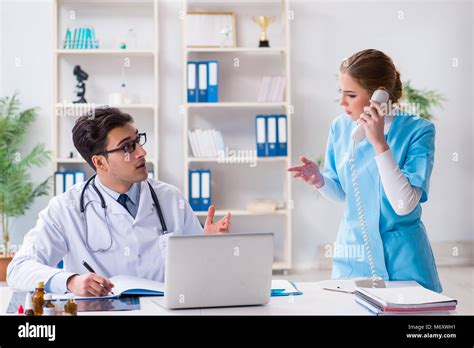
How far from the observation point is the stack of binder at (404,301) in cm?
184

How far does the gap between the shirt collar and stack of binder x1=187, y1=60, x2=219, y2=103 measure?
113 inches

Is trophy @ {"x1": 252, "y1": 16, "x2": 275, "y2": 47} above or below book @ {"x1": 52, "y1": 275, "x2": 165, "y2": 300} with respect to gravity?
above

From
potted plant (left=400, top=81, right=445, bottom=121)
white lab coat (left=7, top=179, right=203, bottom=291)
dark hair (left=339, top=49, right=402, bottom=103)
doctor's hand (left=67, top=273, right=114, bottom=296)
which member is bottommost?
doctor's hand (left=67, top=273, right=114, bottom=296)

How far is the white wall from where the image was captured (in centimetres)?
543

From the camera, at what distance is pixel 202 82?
5.28m

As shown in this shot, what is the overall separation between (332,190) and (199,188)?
2.84 m

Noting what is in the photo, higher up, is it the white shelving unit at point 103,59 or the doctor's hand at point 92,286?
the white shelving unit at point 103,59

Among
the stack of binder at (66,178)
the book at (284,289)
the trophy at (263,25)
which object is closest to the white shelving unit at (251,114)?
the trophy at (263,25)

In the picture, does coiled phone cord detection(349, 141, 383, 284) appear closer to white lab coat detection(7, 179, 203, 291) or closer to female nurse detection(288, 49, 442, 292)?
female nurse detection(288, 49, 442, 292)

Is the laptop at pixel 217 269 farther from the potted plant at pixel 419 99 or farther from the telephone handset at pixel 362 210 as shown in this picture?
the potted plant at pixel 419 99

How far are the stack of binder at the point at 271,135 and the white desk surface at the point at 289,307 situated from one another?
10.3 ft

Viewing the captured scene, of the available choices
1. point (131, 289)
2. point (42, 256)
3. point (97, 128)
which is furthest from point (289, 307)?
point (97, 128)

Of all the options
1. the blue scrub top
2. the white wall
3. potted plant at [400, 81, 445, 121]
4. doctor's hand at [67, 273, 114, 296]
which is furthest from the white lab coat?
potted plant at [400, 81, 445, 121]
